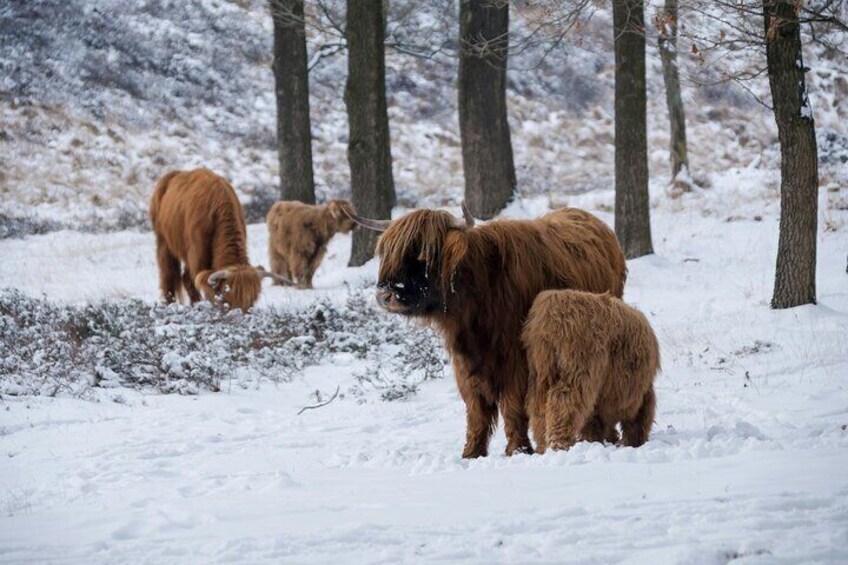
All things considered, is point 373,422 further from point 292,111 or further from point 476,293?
point 292,111

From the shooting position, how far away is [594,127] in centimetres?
3142

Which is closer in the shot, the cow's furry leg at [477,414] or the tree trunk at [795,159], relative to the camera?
the cow's furry leg at [477,414]

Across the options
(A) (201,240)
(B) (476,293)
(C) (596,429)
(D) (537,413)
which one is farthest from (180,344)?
(C) (596,429)

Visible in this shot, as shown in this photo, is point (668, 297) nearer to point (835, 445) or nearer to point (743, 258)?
point (743, 258)

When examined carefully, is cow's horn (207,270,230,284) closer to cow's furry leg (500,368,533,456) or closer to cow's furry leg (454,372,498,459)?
cow's furry leg (454,372,498,459)

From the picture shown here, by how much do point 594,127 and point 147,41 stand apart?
14.8 m

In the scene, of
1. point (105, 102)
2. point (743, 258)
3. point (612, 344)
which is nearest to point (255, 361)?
point (612, 344)

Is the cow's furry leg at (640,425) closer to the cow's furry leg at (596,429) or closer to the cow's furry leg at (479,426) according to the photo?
the cow's furry leg at (596,429)

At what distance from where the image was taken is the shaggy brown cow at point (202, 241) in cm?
1122

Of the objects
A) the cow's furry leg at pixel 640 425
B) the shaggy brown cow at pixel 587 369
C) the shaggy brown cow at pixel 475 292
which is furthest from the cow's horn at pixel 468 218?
the cow's furry leg at pixel 640 425

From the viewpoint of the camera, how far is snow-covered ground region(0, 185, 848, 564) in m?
3.49

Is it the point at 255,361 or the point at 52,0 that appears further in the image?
the point at 52,0

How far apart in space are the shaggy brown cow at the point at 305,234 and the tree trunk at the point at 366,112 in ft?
2.26

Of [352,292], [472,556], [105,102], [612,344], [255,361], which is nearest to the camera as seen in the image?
[472,556]
